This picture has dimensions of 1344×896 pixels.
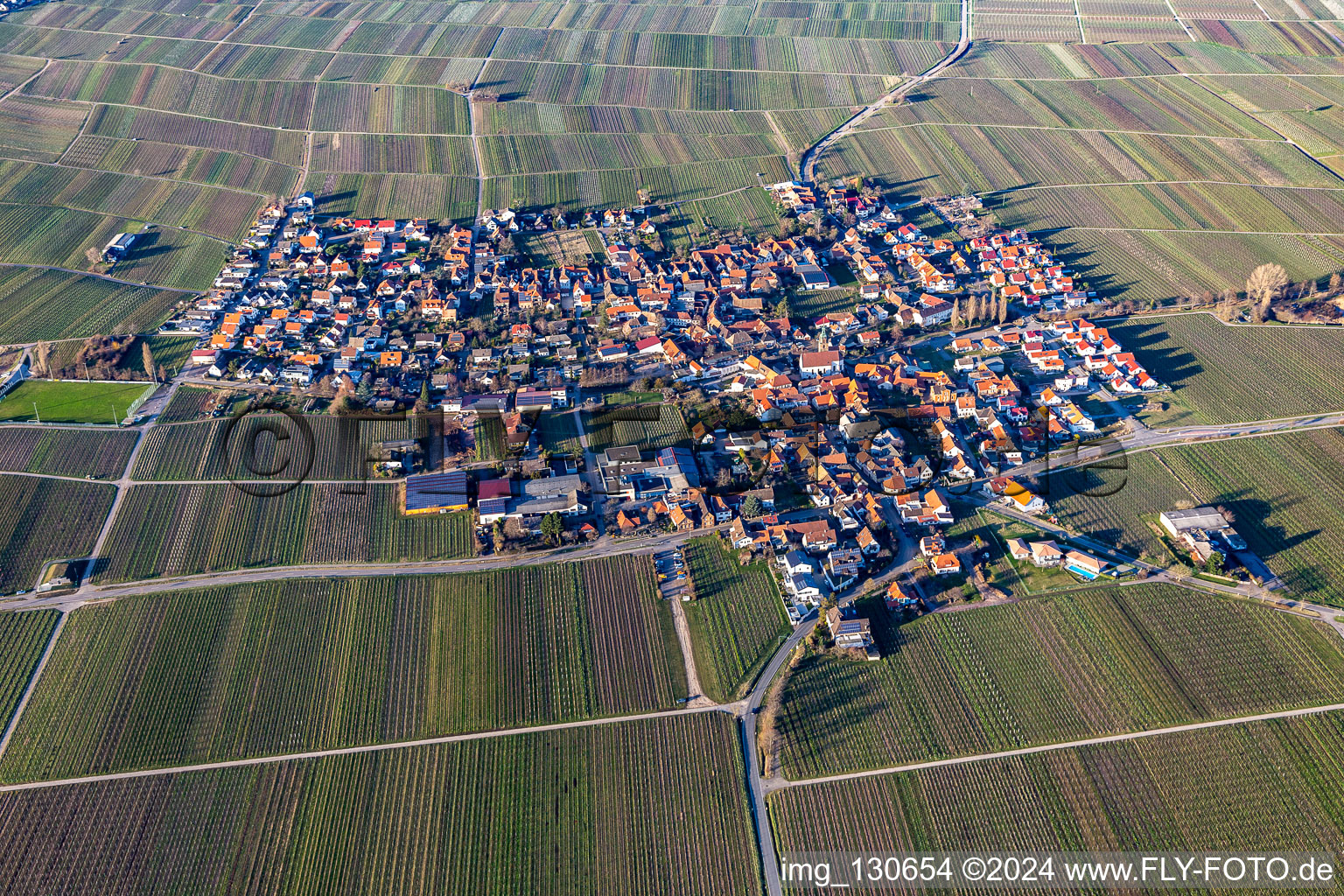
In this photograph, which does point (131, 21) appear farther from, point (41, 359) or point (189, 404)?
point (189, 404)

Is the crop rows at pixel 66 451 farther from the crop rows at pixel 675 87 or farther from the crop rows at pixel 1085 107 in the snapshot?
the crop rows at pixel 1085 107

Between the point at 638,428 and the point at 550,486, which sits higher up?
the point at 638,428

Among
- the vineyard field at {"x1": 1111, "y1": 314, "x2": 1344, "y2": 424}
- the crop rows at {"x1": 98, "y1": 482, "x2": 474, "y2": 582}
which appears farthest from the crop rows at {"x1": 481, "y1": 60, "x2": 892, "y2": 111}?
the crop rows at {"x1": 98, "y1": 482, "x2": 474, "y2": 582}

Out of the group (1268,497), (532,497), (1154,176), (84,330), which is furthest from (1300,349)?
(84,330)

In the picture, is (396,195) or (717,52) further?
(717,52)

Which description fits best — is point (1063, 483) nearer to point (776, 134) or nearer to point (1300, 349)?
point (1300, 349)

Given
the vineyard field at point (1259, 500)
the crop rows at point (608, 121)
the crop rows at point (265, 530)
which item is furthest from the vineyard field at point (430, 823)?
the crop rows at point (608, 121)

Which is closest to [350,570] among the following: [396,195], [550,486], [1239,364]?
[550,486]

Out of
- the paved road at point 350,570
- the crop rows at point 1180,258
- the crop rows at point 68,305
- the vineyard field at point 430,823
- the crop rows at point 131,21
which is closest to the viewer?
the vineyard field at point 430,823
